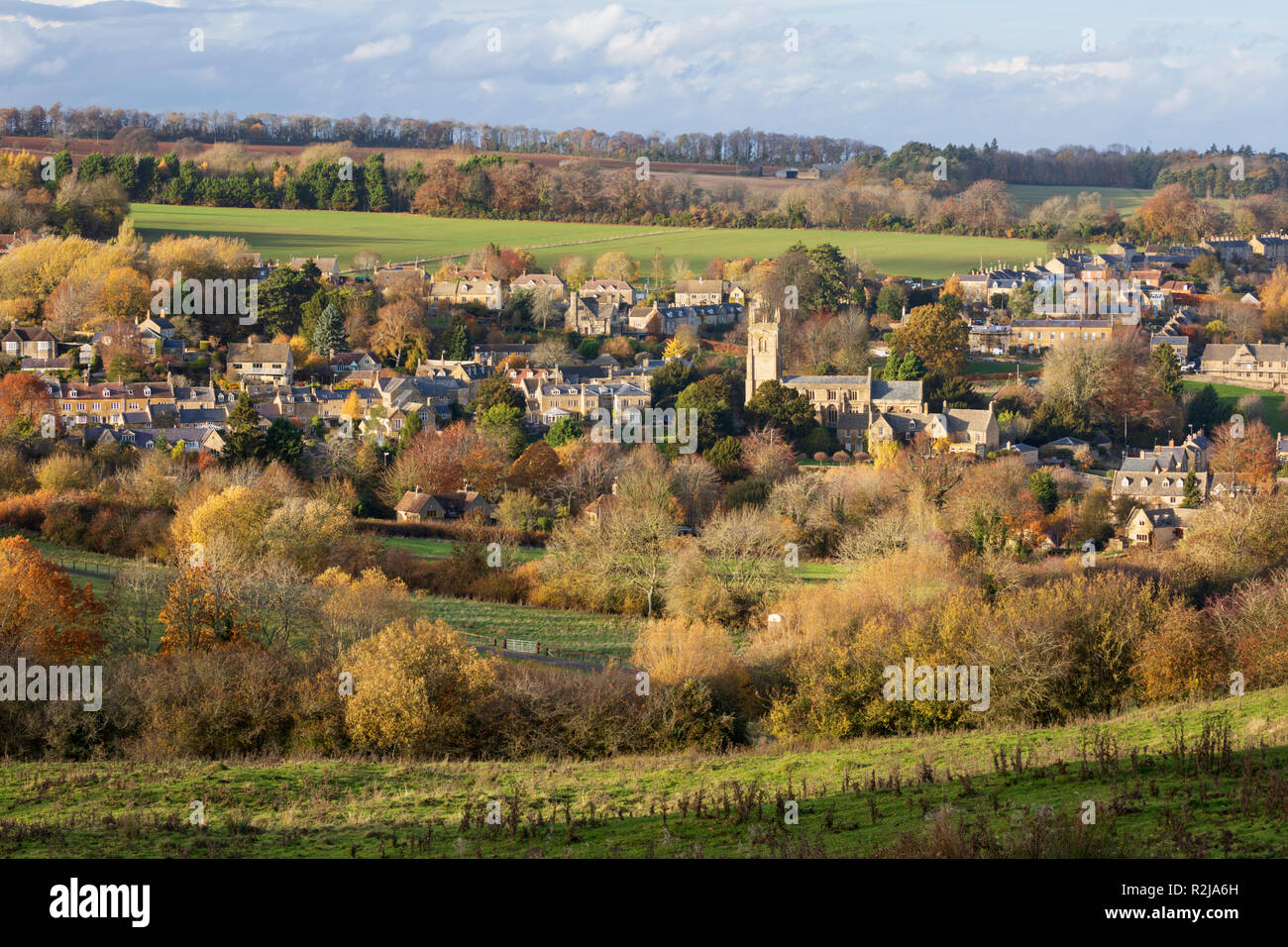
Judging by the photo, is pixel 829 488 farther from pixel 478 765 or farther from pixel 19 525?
pixel 478 765

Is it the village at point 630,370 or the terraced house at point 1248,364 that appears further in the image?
the terraced house at point 1248,364

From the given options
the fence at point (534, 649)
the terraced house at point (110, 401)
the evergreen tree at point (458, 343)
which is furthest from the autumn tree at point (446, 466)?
the fence at point (534, 649)

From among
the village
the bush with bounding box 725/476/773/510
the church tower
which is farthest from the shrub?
the church tower

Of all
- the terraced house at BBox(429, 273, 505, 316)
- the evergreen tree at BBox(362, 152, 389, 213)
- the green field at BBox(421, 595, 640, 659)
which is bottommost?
the green field at BBox(421, 595, 640, 659)

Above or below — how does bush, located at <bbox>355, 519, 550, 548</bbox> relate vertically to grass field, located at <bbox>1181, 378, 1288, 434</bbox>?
below

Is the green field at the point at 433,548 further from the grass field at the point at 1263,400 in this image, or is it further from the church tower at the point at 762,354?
the grass field at the point at 1263,400

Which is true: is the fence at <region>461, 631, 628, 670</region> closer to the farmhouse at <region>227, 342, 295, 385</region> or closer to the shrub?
the shrub
